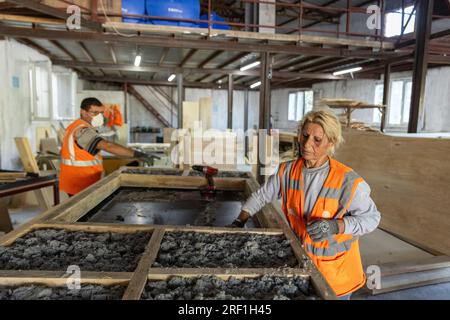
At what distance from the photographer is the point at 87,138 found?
11.6ft

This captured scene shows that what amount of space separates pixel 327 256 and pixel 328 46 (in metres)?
6.78

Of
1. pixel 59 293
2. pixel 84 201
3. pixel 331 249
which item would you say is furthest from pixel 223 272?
pixel 84 201

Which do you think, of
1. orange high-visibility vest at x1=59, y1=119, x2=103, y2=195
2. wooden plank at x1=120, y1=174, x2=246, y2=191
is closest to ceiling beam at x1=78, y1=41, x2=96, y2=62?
orange high-visibility vest at x1=59, y1=119, x2=103, y2=195

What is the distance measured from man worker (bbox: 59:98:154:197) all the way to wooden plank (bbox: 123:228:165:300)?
2.13 m

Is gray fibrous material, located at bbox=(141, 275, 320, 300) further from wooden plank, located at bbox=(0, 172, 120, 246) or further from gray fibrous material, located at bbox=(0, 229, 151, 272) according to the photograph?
wooden plank, located at bbox=(0, 172, 120, 246)

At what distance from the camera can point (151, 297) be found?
1.21 m

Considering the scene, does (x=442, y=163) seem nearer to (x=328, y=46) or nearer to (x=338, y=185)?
(x=338, y=185)

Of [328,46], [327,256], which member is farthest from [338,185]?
[328,46]


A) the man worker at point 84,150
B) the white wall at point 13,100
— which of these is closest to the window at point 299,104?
the white wall at point 13,100

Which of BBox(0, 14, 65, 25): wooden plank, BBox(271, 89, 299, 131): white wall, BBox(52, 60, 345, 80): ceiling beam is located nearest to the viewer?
BBox(0, 14, 65, 25): wooden plank

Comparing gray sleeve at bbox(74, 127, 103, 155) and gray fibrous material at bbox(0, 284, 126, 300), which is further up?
gray sleeve at bbox(74, 127, 103, 155)

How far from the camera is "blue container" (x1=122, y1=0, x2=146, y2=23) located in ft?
21.1

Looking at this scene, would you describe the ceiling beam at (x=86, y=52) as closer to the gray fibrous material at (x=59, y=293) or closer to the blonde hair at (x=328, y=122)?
the blonde hair at (x=328, y=122)

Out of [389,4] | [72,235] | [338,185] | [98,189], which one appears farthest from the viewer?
[389,4]
